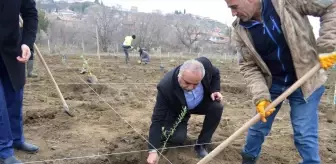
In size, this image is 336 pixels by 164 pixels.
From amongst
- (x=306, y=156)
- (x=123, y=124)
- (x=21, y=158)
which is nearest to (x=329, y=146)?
(x=306, y=156)

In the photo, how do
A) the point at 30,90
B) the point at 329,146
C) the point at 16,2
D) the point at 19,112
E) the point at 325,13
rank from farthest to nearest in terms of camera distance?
the point at 30,90
the point at 329,146
the point at 19,112
the point at 16,2
the point at 325,13

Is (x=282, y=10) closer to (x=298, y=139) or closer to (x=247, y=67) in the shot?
(x=247, y=67)

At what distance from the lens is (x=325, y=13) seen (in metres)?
2.33

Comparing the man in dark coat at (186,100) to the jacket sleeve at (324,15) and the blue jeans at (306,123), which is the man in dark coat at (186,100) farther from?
the jacket sleeve at (324,15)

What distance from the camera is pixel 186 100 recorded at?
328cm

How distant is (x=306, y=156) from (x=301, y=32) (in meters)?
0.96

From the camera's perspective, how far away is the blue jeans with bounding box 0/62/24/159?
2730 millimetres

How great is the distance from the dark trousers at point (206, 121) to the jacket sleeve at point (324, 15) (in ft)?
4.49

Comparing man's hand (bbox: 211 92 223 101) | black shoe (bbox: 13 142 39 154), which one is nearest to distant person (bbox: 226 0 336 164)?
man's hand (bbox: 211 92 223 101)

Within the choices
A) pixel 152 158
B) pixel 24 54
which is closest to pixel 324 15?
pixel 152 158

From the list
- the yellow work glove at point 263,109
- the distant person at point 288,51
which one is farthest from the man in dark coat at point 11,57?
the yellow work glove at point 263,109

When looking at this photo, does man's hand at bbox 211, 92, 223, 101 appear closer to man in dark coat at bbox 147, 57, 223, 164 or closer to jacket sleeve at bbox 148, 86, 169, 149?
man in dark coat at bbox 147, 57, 223, 164

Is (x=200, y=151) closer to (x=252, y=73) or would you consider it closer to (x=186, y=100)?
(x=186, y=100)

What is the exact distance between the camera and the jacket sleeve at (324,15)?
2273 millimetres
